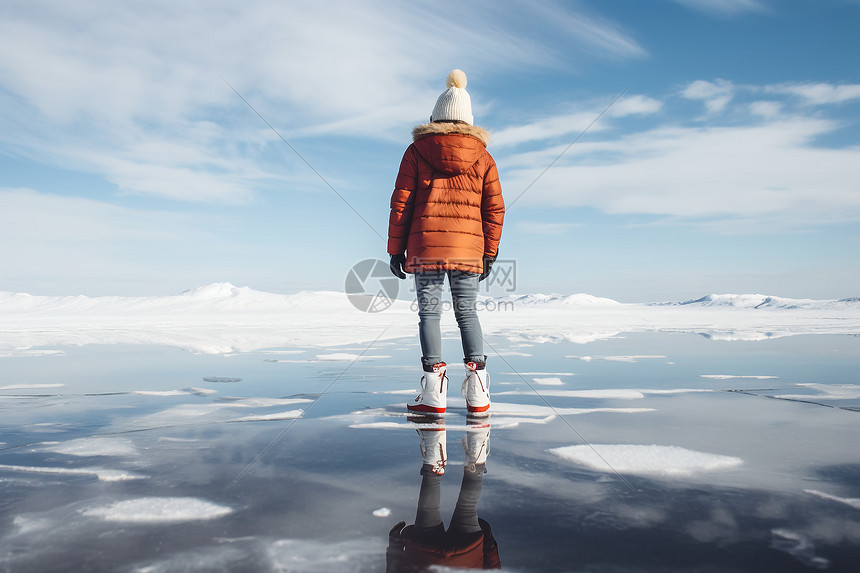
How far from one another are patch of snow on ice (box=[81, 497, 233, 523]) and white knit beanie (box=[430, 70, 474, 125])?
8.19ft

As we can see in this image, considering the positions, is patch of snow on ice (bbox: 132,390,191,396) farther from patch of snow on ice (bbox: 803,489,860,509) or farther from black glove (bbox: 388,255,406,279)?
patch of snow on ice (bbox: 803,489,860,509)

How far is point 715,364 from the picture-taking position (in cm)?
501

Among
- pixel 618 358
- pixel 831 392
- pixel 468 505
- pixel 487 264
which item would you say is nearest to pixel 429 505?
pixel 468 505

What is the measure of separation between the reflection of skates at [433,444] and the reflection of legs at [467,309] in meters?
0.56

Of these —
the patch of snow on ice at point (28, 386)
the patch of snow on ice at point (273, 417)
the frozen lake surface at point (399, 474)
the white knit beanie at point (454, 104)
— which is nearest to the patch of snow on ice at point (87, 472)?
the frozen lake surface at point (399, 474)

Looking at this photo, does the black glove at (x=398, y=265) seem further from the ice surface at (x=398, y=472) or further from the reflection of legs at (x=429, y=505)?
the reflection of legs at (x=429, y=505)

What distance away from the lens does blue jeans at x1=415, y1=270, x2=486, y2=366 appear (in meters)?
3.18

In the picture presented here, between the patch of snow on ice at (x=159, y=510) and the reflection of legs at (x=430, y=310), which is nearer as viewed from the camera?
the patch of snow on ice at (x=159, y=510)

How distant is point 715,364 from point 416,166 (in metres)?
3.54

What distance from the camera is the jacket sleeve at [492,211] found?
10.9 ft

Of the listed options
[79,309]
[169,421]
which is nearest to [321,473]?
[169,421]

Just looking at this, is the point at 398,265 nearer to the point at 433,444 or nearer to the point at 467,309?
the point at 467,309

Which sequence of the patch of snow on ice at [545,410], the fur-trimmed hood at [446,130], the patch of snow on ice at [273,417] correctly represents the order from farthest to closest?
the fur-trimmed hood at [446,130] < the patch of snow on ice at [545,410] < the patch of snow on ice at [273,417]

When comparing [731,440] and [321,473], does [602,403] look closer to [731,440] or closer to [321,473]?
[731,440]
